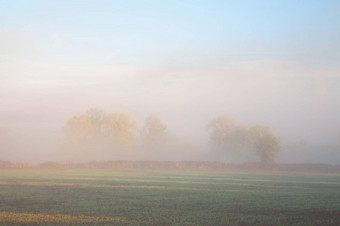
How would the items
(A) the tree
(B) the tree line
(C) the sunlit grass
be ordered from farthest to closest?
1. (B) the tree line
2. (A) the tree
3. (C) the sunlit grass

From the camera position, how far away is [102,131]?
104 m

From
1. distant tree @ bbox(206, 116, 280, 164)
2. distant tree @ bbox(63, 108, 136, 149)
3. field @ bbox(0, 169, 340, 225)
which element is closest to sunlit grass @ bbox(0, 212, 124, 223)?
field @ bbox(0, 169, 340, 225)

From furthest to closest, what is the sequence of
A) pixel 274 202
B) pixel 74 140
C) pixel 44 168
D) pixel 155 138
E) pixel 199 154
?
pixel 199 154
pixel 155 138
pixel 74 140
pixel 44 168
pixel 274 202

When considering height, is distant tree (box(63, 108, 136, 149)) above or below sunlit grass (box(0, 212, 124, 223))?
above

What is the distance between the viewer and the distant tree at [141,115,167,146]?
10675cm

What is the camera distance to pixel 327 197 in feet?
85.7

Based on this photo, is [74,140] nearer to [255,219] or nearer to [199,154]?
[199,154]

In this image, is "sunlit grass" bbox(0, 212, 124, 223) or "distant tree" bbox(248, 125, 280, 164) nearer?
"sunlit grass" bbox(0, 212, 124, 223)

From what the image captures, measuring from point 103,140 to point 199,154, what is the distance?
107 feet

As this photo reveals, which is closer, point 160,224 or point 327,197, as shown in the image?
point 160,224

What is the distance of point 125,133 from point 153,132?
8.91 meters

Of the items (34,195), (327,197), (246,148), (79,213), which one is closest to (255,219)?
(79,213)

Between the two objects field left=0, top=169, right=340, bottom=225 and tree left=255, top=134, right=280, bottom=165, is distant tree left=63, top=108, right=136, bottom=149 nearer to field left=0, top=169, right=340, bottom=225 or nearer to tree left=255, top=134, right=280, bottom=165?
tree left=255, top=134, right=280, bottom=165

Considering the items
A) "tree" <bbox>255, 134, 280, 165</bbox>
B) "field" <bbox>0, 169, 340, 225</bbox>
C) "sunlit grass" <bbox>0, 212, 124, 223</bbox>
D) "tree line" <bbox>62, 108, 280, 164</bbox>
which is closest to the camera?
"sunlit grass" <bbox>0, 212, 124, 223</bbox>
